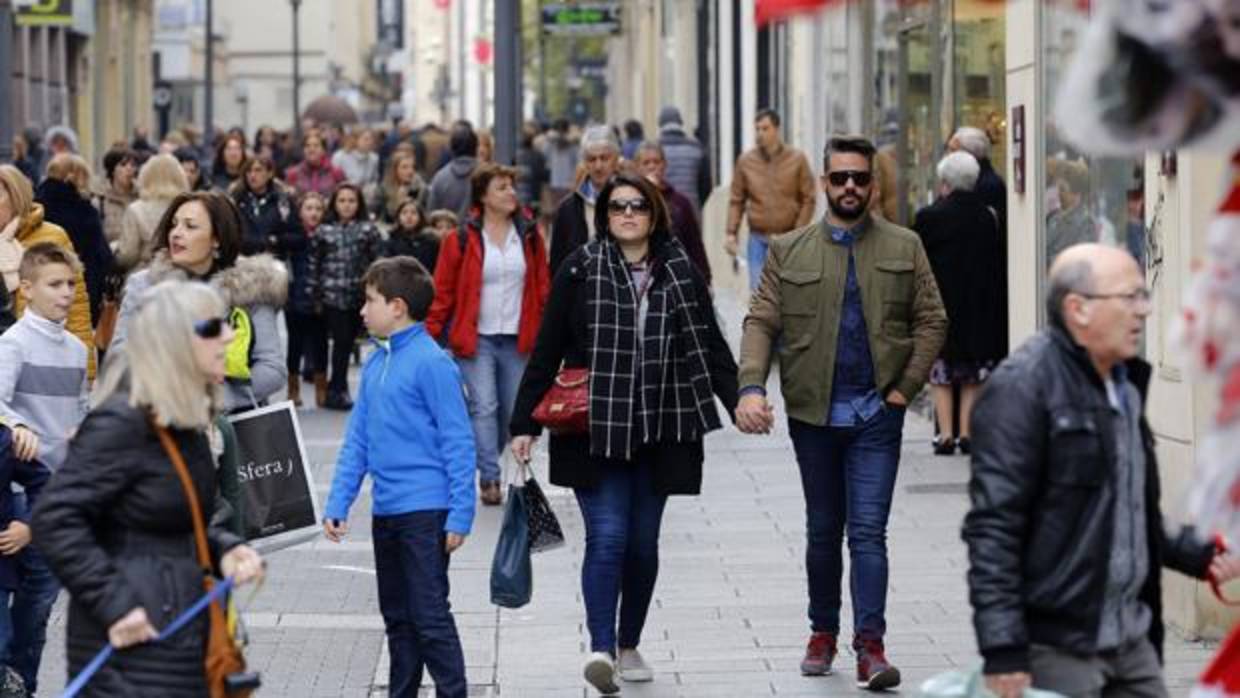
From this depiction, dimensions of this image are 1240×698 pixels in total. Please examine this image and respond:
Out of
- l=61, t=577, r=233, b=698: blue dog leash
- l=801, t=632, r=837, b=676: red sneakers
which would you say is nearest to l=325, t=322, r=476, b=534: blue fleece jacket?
l=801, t=632, r=837, b=676: red sneakers

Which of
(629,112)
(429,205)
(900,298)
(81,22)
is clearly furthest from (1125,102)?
(629,112)

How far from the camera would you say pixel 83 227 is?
15.6 meters

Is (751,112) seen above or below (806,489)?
above

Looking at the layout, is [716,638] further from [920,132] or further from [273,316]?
[920,132]

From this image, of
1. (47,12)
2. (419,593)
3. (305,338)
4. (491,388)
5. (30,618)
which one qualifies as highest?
(47,12)

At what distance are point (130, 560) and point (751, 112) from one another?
2517cm

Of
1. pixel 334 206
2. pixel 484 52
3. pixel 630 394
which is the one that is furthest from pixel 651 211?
pixel 484 52

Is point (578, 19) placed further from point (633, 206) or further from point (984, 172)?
point (633, 206)

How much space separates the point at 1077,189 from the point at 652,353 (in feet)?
11.7

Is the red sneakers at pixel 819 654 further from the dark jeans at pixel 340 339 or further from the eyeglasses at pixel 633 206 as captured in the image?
the dark jeans at pixel 340 339

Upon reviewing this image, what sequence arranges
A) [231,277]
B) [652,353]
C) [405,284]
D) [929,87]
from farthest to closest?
1. [929,87]
2. [652,353]
3. [231,277]
4. [405,284]

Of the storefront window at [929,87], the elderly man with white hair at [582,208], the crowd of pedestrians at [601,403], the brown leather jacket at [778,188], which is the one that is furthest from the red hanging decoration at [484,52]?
the elderly man with white hair at [582,208]

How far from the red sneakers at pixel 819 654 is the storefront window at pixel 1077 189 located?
6.73 ft

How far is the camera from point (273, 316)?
31.2 ft
